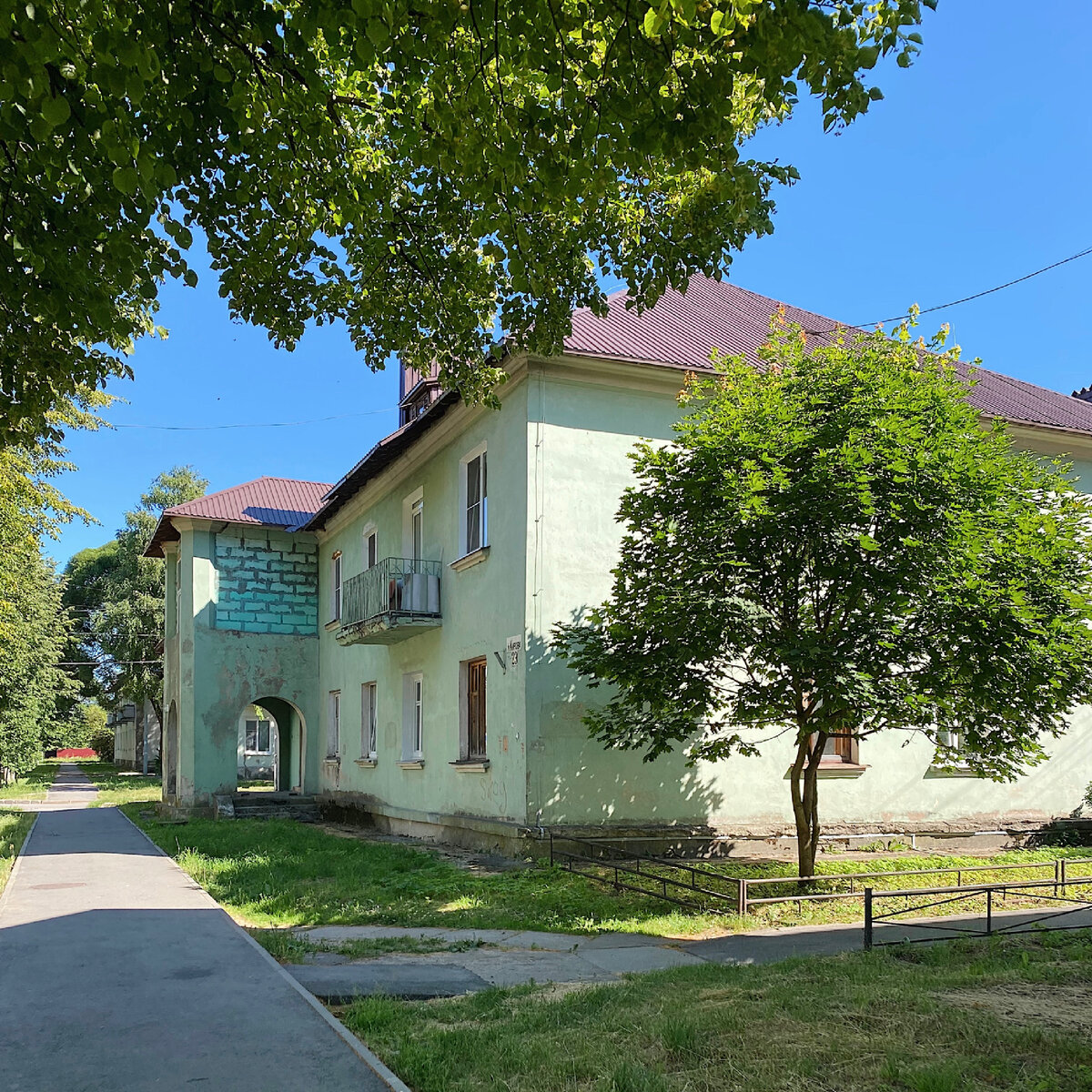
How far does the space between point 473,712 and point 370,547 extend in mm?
7041

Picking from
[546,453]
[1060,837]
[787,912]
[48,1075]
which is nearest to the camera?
[48,1075]

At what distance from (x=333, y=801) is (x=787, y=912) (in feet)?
52.2

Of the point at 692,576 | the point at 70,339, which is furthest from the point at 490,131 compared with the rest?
the point at 692,576

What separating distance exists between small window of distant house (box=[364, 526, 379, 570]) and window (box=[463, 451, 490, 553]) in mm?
5377

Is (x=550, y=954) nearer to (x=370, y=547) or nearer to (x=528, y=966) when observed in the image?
(x=528, y=966)

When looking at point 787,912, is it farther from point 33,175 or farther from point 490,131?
point 33,175

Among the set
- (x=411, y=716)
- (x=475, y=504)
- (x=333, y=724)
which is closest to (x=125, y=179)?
(x=475, y=504)

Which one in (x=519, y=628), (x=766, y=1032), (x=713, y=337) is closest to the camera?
(x=766, y=1032)

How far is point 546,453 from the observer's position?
1536 cm

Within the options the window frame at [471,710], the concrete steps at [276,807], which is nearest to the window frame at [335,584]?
the concrete steps at [276,807]

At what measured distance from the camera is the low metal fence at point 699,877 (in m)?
10.5

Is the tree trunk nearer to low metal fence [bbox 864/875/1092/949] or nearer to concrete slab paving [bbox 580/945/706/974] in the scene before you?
low metal fence [bbox 864/875/1092/949]

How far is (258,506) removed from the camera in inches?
1072

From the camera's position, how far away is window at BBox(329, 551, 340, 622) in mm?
25733
